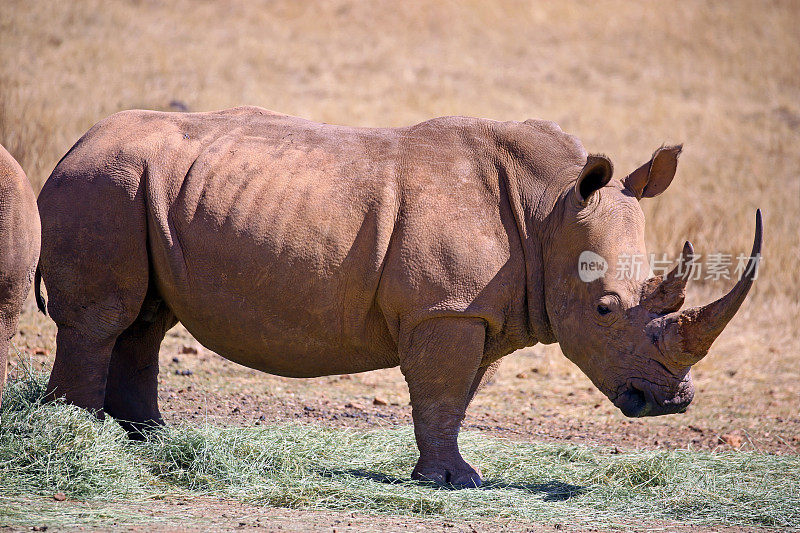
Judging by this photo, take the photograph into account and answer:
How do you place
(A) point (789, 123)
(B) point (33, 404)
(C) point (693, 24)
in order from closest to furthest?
(B) point (33, 404)
(A) point (789, 123)
(C) point (693, 24)

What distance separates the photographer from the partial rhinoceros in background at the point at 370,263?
555 centimetres

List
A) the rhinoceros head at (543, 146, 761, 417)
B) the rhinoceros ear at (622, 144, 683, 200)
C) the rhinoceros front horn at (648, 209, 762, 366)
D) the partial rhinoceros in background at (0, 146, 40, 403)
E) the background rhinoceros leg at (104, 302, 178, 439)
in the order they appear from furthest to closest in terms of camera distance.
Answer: the background rhinoceros leg at (104, 302, 178, 439) < the rhinoceros ear at (622, 144, 683, 200) < the rhinoceros head at (543, 146, 761, 417) < the rhinoceros front horn at (648, 209, 762, 366) < the partial rhinoceros in background at (0, 146, 40, 403)

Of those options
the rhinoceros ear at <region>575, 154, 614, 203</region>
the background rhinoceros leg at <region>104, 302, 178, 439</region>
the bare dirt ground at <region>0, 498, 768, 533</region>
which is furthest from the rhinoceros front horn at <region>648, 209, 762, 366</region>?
the background rhinoceros leg at <region>104, 302, 178, 439</region>

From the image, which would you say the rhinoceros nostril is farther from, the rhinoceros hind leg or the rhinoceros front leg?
the rhinoceros hind leg

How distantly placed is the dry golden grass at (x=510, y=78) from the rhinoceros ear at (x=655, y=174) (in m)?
4.64

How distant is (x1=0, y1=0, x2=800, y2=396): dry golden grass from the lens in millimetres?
12930

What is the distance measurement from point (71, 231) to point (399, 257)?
1.89 metres

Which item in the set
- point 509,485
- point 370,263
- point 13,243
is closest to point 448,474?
point 509,485

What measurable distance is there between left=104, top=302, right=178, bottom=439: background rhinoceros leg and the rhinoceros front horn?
310cm

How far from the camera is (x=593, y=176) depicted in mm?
5711

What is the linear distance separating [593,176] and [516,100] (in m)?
12.3

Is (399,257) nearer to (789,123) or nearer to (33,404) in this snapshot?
(33,404)

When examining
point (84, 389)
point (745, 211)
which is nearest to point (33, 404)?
point (84, 389)

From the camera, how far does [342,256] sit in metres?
5.59
